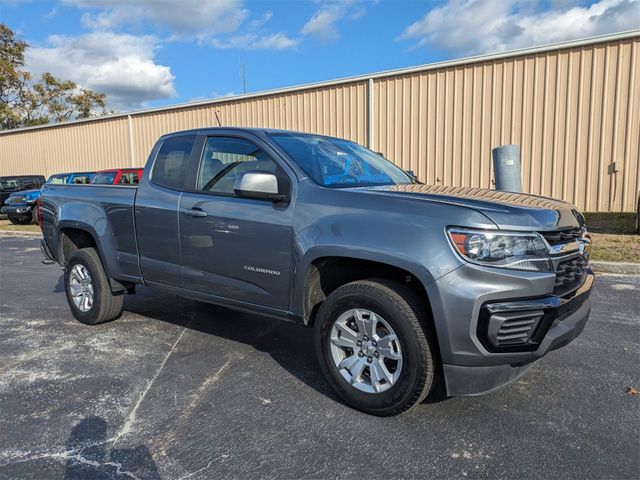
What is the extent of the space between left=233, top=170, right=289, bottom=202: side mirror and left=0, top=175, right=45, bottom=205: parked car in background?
1909cm

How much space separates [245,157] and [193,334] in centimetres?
192

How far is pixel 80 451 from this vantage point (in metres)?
2.70

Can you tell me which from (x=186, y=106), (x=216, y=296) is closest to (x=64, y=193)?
(x=216, y=296)

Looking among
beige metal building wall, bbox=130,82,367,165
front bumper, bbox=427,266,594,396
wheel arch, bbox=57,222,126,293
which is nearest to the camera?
front bumper, bbox=427,266,594,396

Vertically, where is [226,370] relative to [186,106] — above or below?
below

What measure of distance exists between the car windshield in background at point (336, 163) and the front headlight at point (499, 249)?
1100 mm

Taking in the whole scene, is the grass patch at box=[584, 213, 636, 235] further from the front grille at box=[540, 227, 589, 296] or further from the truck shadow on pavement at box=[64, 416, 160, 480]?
the truck shadow on pavement at box=[64, 416, 160, 480]

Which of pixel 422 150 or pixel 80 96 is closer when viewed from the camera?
pixel 422 150

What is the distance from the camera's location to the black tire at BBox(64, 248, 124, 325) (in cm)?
485

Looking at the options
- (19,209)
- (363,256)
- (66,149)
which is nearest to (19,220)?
(19,209)

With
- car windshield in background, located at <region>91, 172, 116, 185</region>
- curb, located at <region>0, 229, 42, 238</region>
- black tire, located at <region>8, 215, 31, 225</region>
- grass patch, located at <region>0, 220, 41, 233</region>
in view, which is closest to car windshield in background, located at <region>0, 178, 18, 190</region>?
black tire, located at <region>8, 215, 31, 225</region>

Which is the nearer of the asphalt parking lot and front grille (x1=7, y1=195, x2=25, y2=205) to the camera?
the asphalt parking lot

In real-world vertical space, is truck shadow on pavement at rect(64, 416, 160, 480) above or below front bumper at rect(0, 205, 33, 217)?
below

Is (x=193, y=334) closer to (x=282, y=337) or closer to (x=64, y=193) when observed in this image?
(x=282, y=337)
